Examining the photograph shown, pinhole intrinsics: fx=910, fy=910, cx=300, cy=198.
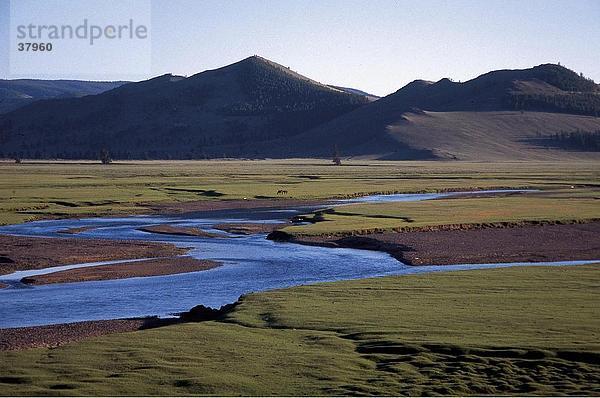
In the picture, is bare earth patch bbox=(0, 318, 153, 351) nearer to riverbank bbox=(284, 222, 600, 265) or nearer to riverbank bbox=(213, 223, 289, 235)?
riverbank bbox=(284, 222, 600, 265)

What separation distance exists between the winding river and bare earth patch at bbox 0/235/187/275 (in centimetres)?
127

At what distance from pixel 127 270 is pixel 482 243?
64.7 feet

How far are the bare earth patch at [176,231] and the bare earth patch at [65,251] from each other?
19.5 feet

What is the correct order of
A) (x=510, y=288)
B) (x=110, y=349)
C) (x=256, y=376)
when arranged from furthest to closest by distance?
(x=510, y=288) < (x=110, y=349) < (x=256, y=376)

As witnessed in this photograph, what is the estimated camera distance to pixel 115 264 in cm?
4325

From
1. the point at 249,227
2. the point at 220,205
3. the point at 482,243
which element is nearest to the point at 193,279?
the point at 482,243

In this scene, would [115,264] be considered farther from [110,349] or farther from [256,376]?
[256,376]

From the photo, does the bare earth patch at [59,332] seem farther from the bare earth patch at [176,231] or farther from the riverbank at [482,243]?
the bare earth patch at [176,231]

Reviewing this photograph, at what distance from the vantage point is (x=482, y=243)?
1955 inches

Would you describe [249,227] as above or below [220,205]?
below

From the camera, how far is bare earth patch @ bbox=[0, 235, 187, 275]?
4303cm

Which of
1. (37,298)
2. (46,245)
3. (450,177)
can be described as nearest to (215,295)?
(37,298)

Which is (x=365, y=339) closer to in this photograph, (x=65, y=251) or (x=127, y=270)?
(x=127, y=270)

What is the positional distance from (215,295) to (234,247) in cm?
1619
